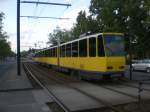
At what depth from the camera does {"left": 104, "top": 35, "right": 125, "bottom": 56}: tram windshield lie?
1883cm

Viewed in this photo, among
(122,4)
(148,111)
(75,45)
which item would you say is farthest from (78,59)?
(148,111)

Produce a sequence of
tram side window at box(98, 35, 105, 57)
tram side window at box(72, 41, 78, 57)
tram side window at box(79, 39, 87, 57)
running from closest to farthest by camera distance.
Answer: tram side window at box(98, 35, 105, 57) → tram side window at box(79, 39, 87, 57) → tram side window at box(72, 41, 78, 57)

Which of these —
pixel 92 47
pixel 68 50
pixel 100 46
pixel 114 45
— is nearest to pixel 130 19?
pixel 68 50

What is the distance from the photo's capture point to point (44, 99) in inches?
525

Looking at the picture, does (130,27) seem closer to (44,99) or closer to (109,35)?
(109,35)

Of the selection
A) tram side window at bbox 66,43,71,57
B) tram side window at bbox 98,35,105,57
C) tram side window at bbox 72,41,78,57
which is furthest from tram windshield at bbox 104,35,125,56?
tram side window at bbox 66,43,71,57

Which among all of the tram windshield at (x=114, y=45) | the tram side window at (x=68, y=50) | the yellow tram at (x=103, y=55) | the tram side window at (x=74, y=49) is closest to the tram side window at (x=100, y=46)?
the yellow tram at (x=103, y=55)

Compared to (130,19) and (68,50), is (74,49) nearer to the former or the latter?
(68,50)

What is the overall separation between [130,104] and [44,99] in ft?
13.0

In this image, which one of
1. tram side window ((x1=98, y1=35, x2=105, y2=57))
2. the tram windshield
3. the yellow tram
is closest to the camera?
the yellow tram

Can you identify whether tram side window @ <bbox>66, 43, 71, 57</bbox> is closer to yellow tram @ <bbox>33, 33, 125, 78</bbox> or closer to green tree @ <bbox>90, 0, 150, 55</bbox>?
green tree @ <bbox>90, 0, 150, 55</bbox>

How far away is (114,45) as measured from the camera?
19219 millimetres

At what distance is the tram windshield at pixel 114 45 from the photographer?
1883 centimetres

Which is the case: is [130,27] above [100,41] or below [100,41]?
above
